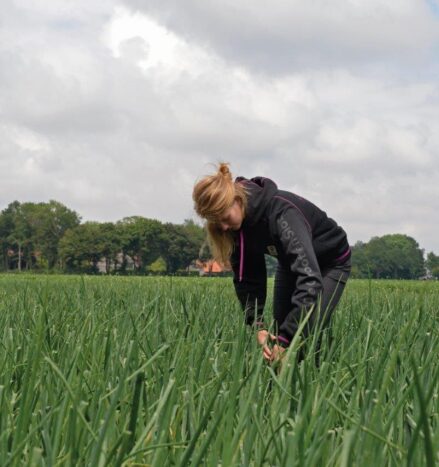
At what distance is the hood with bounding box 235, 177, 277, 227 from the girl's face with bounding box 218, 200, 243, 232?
37 mm

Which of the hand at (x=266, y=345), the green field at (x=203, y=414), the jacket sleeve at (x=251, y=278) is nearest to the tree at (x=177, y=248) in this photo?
the jacket sleeve at (x=251, y=278)

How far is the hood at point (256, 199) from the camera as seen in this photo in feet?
9.49

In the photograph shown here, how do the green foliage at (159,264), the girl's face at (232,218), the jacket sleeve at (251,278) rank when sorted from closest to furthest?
the girl's face at (232,218)
the jacket sleeve at (251,278)
the green foliage at (159,264)

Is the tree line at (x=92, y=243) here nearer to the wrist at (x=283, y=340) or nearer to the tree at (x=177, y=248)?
the tree at (x=177, y=248)

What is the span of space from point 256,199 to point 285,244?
0.23 meters

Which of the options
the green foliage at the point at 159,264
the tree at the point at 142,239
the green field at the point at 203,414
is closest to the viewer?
the green field at the point at 203,414

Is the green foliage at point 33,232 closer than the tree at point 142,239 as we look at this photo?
No

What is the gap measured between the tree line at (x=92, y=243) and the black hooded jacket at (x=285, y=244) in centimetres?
6549

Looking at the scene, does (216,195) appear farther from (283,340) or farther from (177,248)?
(177,248)

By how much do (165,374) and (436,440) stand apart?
635mm

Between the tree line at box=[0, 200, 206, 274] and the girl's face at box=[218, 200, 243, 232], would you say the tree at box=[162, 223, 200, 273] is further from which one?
the girl's face at box=[218, 200, 243, 232]

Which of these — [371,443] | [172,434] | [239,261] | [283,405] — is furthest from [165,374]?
[239,261]

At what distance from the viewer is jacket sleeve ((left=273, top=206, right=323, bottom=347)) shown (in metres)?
2.69

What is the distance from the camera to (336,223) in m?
3.28
